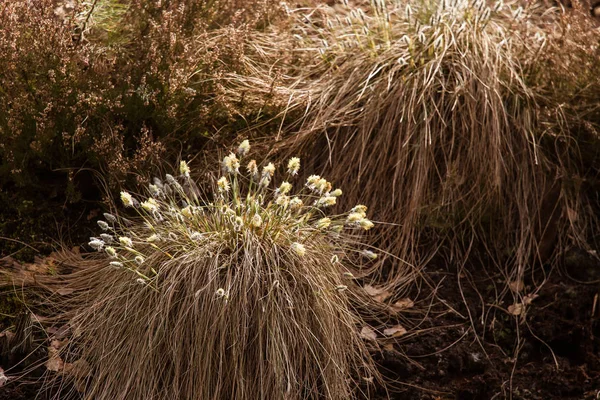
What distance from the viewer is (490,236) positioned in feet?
13.3

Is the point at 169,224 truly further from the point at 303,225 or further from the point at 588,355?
the point at 588,355

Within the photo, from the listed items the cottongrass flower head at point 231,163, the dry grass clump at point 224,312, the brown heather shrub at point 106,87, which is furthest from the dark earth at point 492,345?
the cottongrass flower head at point 231,163

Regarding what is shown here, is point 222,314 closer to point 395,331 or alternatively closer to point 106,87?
point 395,331

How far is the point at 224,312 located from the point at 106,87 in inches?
51.6

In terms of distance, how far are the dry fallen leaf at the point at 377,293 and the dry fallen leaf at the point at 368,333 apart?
0.69ft

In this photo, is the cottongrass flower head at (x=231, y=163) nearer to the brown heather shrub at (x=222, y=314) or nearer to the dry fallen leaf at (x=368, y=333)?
the brown heather shrub at (x=222, y=314)

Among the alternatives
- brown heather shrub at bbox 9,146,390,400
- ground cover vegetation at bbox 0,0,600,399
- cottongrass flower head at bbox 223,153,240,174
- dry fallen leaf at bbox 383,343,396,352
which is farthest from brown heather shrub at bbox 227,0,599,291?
cottongrass flower head at bbox 223,153,240,174

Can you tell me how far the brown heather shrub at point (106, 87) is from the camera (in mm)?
3580

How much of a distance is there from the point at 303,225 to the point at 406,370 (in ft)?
2.37

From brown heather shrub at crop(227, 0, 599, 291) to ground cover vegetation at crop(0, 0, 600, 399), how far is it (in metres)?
0.01

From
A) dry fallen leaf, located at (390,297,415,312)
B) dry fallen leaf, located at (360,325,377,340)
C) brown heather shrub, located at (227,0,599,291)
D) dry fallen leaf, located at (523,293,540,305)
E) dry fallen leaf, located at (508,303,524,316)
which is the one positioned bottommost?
dry fallen leaf, located at (390,297,415,312)

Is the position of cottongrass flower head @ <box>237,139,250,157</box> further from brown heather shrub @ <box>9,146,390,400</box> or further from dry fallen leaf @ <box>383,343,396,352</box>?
dry fallen leaf @ <box>383,343,396,352</box>

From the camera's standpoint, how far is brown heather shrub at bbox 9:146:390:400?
2936mm

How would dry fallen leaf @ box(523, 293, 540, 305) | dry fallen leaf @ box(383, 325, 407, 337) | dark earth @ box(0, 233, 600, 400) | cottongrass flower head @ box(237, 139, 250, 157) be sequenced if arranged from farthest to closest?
dry fallen leaf @ box(523, 293, 540, 305) → dry fallen leaf @ box(383, 325, 407, 337) → dark earth @ box(0, 233, 600, 400) → cottongrass flower head @ box(237, 139, 250, 157)
